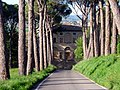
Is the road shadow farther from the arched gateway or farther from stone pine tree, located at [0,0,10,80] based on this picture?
stone pine tree, located at [0,0,10,80]

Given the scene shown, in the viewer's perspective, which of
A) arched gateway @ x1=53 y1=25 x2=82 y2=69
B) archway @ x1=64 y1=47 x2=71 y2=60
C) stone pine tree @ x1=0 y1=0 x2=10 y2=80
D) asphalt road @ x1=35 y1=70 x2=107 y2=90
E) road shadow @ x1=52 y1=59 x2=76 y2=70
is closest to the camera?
asphalt road @ x1=35 y1=70 x2=107 y2=90

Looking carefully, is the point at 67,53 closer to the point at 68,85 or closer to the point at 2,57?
the point at 68,85

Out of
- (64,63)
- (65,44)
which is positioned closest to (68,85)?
(64,63)

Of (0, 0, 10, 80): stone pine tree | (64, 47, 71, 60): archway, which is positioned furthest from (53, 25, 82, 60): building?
(0, 0, 10, 80): stone pine tree

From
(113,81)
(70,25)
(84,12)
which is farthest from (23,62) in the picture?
(70,25)

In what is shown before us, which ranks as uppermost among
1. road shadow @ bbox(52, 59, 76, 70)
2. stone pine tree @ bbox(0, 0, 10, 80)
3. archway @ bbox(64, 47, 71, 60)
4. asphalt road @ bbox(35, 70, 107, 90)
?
stone pine tree @ bbox(0, 0, 10, 80)

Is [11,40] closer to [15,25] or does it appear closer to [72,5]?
[15,25]

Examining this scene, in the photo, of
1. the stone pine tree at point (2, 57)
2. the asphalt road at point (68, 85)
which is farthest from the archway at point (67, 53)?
the stone pine tree at point (2, 57)

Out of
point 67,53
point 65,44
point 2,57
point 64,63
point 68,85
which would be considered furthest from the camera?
point 67,53

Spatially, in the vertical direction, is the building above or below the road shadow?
above

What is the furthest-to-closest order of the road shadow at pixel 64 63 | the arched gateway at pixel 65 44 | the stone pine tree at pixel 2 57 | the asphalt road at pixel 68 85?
the arched gateway at pixel 65 44
the road shadow at pixel 64 63
the stone pine tree at pixel 2 57
the asphalt road at pixel 68 85

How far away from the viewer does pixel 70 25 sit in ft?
397

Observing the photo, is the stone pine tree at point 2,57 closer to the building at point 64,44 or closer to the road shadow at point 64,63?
the road shadow at point 64,63

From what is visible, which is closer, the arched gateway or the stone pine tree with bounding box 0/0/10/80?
the stone pine tree with bounding box 0/0/10/80
